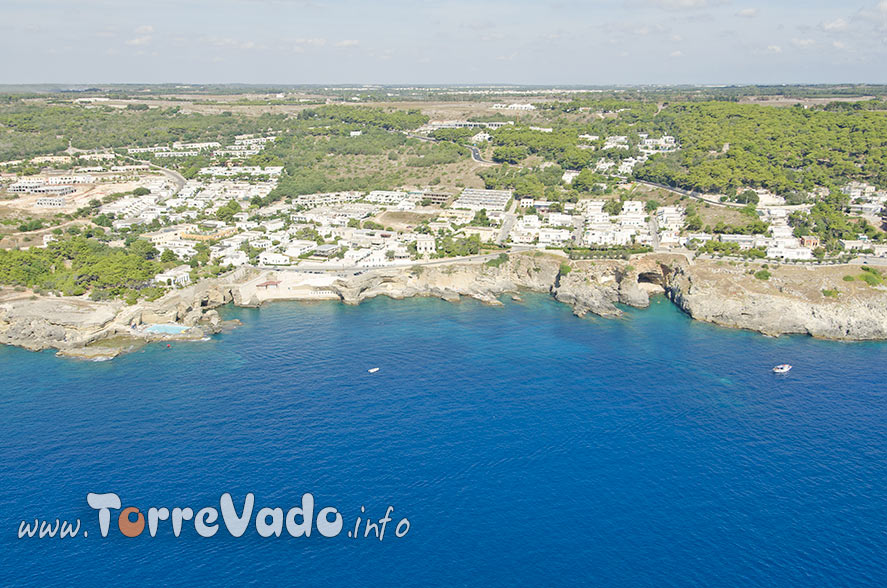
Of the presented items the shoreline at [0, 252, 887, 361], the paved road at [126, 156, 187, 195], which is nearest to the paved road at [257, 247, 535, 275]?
the shoreline at [0, 252, 887, 361]

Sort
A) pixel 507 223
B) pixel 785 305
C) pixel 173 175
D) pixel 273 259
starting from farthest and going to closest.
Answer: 1. pixel 173 175
2. pixel 507 223
3. pixel 273 259
4. pixel 785 305

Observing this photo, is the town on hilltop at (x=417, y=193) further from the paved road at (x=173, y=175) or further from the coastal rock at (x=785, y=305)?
the coastal rock at (x=785, y=305)

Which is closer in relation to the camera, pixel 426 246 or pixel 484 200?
pixel 426 246

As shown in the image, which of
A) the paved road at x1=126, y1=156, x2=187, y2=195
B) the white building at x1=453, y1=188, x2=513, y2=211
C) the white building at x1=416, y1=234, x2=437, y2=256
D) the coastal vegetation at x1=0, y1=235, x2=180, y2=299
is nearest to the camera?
the coastal vegetation at x1=0, y1=235, x2=180, y2=299

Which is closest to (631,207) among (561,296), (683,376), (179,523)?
(561,296)

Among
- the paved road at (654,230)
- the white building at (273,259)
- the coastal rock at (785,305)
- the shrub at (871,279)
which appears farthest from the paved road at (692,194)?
the white building at (273,259)

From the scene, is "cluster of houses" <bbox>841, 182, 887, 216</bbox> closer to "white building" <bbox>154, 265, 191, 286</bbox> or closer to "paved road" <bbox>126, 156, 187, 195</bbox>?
"white building" <bbox>154, 265, 191, 286</bbox>

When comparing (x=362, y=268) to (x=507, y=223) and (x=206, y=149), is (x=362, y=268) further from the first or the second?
(x=206, y=149)

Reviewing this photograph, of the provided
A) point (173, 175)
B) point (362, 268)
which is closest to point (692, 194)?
point (362, 268)
